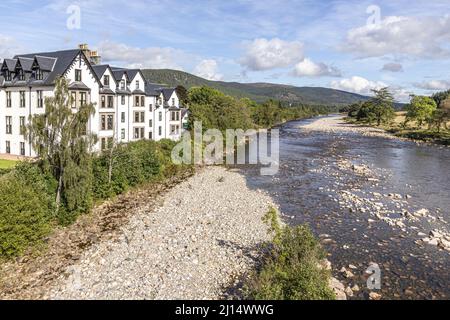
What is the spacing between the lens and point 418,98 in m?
104

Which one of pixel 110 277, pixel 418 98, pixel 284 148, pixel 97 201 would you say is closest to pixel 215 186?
pixel 97 201

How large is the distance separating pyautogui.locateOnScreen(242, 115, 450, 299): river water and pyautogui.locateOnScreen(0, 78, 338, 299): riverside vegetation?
2.86 m

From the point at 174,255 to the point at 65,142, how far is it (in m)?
9.80

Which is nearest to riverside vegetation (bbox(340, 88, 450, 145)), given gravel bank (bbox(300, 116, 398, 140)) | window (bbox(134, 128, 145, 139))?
gravel bank (bbox(300, 116, 398, 140))

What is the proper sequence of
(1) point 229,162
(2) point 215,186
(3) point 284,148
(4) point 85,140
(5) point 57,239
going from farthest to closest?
(3) point 284,148
(1) point 229,162
(2) point 215,186
(4) point 85,140
(5) point 57,239

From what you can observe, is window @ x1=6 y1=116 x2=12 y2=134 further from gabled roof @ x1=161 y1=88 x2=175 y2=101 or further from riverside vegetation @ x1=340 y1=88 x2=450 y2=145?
riverside vegetation @ x1=340 y1=88 x2=450 y2=145

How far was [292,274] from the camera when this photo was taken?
1462 cm

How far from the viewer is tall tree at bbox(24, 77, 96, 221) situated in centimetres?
2161

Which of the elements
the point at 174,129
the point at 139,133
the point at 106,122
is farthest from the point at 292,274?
the point at 174,129

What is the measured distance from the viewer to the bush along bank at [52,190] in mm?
18156

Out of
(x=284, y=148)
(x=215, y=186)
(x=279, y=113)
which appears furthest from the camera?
(x=279, y=113)
